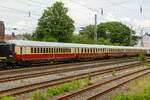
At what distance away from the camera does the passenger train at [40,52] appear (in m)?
34.9

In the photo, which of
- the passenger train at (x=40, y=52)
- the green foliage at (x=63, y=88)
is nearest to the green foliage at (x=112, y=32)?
the passenger train at (x=40, y=52)

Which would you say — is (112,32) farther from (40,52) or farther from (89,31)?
(40,52)

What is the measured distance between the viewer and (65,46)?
150 feet

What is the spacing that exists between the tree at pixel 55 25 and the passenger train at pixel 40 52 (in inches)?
882

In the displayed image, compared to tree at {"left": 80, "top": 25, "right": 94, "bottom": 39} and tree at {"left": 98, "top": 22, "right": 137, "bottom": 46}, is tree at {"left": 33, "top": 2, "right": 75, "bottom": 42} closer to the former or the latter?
tree at {"left": 98, "top": 22, "right": 137, "bottom": 46}

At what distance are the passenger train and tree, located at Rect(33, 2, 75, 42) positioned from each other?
73.5 feet

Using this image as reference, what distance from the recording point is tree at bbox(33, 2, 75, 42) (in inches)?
3098

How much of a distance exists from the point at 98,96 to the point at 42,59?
77.1 feet

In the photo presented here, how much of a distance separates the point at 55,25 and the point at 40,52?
4175 cm

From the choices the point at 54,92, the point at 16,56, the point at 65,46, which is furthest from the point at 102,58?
the point at 54,92

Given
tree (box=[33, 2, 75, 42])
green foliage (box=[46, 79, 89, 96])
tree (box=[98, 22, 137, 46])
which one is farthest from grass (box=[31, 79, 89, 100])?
tree (box=[98, 22, 137, 46])

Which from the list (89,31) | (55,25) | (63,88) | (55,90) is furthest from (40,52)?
(89,31)

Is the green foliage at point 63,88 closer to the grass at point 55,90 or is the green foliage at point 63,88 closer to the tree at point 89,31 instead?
the grass at point 55,90

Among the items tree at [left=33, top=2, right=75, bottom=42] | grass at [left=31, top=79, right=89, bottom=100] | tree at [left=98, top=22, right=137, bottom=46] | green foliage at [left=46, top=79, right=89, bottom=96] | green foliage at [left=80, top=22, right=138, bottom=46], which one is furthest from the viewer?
green foliage at [left=80, top=22, right=138, bottom=46]
